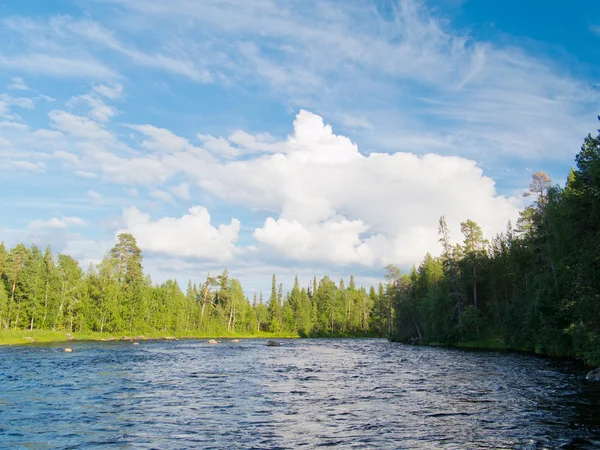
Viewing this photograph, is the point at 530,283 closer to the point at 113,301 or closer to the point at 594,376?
the point at 594,376

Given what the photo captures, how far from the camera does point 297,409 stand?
80.0ft

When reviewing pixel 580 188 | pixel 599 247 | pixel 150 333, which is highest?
pixel 580 188

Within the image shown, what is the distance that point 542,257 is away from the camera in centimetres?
7194

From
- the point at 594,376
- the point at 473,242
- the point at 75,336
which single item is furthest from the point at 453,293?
the point at 75,336

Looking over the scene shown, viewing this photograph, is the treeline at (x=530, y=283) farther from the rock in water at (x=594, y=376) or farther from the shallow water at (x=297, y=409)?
the shallow water at (x=297, y=409)

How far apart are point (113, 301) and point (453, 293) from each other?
84670 mm

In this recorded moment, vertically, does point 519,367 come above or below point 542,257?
below

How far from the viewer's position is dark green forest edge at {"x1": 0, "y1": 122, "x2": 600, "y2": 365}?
140ft

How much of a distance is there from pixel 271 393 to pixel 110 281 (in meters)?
112

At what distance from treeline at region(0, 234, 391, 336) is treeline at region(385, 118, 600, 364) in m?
41.6

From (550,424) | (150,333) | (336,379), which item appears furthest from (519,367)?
(150,333)

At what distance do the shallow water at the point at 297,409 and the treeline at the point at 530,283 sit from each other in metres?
9.49

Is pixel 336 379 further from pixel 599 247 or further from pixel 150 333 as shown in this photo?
pixel 150 333

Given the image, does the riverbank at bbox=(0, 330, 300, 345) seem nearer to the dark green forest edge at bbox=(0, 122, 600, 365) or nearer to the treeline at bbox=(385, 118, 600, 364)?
the dark green forest edge at bbox=(0, 122, 600, 365)
